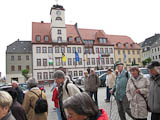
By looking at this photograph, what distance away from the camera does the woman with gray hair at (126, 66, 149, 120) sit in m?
3.76

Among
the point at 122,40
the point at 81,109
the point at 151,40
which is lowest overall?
the point at 81,109

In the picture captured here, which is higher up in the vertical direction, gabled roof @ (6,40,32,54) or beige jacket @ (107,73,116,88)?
gabled roof @ (6,40,32,54)

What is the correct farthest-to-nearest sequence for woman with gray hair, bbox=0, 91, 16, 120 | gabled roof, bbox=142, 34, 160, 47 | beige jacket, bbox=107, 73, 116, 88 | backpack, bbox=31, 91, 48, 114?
gabled roof, bbox=142, 34, 160, 47 → beige jacket, bbox=107, 73, 116, 88 → backpack, bbox=31, 91, 48, 114 → woman with gray hair, bbox=0, 91, 16, 120

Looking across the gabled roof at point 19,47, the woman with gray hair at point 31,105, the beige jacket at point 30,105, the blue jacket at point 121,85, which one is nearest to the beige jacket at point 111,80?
the blue jacket at point 121,85

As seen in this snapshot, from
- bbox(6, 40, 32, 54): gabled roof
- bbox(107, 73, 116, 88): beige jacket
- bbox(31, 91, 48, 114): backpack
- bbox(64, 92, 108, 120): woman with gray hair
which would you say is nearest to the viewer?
bbox(64, 92, 108, 120): woman with gray hair

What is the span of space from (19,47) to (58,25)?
14.0m

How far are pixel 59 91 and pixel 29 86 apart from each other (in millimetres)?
878

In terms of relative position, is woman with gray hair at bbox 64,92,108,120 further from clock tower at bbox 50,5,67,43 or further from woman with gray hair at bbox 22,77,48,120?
clock tower at bbox 50,5,67,43

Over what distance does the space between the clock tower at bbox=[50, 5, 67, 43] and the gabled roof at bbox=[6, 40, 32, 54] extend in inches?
400

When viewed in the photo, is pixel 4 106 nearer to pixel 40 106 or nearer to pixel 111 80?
pixel 40 106

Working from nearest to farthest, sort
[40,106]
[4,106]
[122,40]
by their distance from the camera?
[4,106]
[40,106]
[122,40]

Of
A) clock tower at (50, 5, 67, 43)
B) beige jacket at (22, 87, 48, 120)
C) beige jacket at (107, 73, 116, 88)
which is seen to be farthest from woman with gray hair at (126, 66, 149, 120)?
clock tower at (50, 5, 67, 43)

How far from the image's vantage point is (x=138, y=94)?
3.85 m

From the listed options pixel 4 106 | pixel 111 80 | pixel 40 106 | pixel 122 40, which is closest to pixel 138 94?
pixel 40 106
